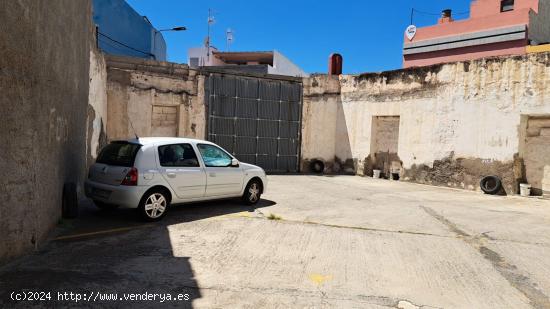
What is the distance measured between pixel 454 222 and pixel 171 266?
562cm

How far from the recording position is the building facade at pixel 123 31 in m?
19.6

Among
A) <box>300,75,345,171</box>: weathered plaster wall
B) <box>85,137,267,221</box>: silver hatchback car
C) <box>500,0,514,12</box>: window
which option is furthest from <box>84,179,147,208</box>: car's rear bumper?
A: <box>500,0,514,12</box>: window

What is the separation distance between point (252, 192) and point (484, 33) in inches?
992

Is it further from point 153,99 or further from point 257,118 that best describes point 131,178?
point 257,118

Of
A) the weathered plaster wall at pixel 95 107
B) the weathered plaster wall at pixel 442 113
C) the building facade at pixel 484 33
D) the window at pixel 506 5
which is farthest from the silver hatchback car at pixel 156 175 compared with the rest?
the window at pixel 506 5

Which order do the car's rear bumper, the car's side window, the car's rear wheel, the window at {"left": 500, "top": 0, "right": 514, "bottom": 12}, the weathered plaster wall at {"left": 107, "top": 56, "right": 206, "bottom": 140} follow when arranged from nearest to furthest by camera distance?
the car's rear bumper, the car's rear wheel, the car's side window, the weathered plaster wall at {"left": 107, "top": 56, "right": 206, "bottom": 140}, the window at {"left": 500, "top": 0, "right": 514, "bottom": 12}

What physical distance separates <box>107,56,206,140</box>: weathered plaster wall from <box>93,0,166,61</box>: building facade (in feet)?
18.9

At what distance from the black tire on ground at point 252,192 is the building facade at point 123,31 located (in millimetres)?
13362

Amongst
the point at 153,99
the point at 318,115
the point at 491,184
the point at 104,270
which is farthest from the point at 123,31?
the point at 104,270

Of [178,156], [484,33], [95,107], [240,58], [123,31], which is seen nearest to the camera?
[178,156]

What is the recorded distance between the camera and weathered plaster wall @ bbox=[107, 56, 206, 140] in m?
13.5

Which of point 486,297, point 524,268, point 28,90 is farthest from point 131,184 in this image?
point 524,268

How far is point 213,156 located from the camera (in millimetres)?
7727

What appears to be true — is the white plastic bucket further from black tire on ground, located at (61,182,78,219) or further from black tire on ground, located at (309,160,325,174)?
black tire on ground, located at (61,182,78,219)
